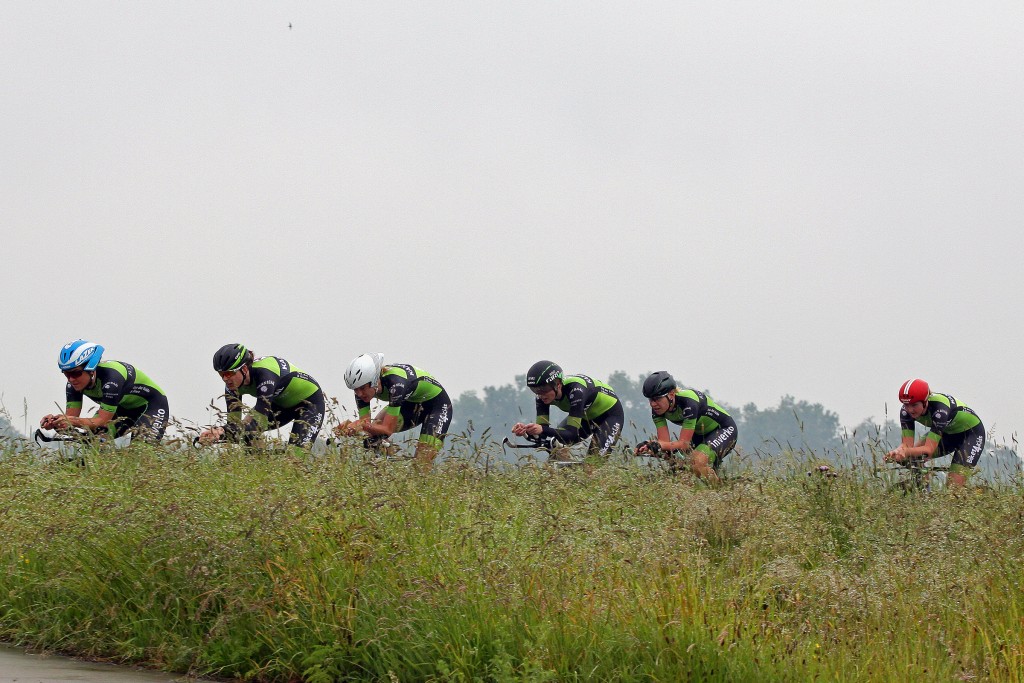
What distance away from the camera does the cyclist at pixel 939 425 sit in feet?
47.0

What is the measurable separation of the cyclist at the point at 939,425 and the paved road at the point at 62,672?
8.80m

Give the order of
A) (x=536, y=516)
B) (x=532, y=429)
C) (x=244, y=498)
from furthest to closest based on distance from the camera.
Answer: (x=532, y=429) → (x=536, y=516) → (x=244, y=498)

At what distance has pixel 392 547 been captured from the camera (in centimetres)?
680

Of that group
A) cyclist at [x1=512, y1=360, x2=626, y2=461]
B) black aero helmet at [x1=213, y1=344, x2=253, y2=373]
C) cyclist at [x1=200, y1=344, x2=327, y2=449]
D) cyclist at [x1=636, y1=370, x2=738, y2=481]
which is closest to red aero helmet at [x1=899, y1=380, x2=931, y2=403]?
cyclist at [x1=636, y1=370, x2=738, y2=481]

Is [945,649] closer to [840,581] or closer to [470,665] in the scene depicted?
[840,581]

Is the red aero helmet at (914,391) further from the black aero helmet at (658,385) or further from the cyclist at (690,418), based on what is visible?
the black aero helmet at (658,385)

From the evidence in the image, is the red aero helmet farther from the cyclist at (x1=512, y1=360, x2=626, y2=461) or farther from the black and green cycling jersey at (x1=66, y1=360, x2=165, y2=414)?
the black and green cycling jersey at (x1=66, y1=360, x2=165, y2=414)

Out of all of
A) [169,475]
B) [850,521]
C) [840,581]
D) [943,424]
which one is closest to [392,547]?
[169,475]

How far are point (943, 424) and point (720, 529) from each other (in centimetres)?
645

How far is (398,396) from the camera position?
13.5 m

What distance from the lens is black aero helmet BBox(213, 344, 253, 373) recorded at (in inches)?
504

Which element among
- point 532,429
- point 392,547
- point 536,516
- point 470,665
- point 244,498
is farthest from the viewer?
point 532,429

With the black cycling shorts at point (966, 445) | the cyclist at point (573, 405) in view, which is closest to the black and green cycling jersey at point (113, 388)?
the cyclist at point (573, 405)

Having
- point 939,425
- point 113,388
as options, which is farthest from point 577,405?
point 113,388
